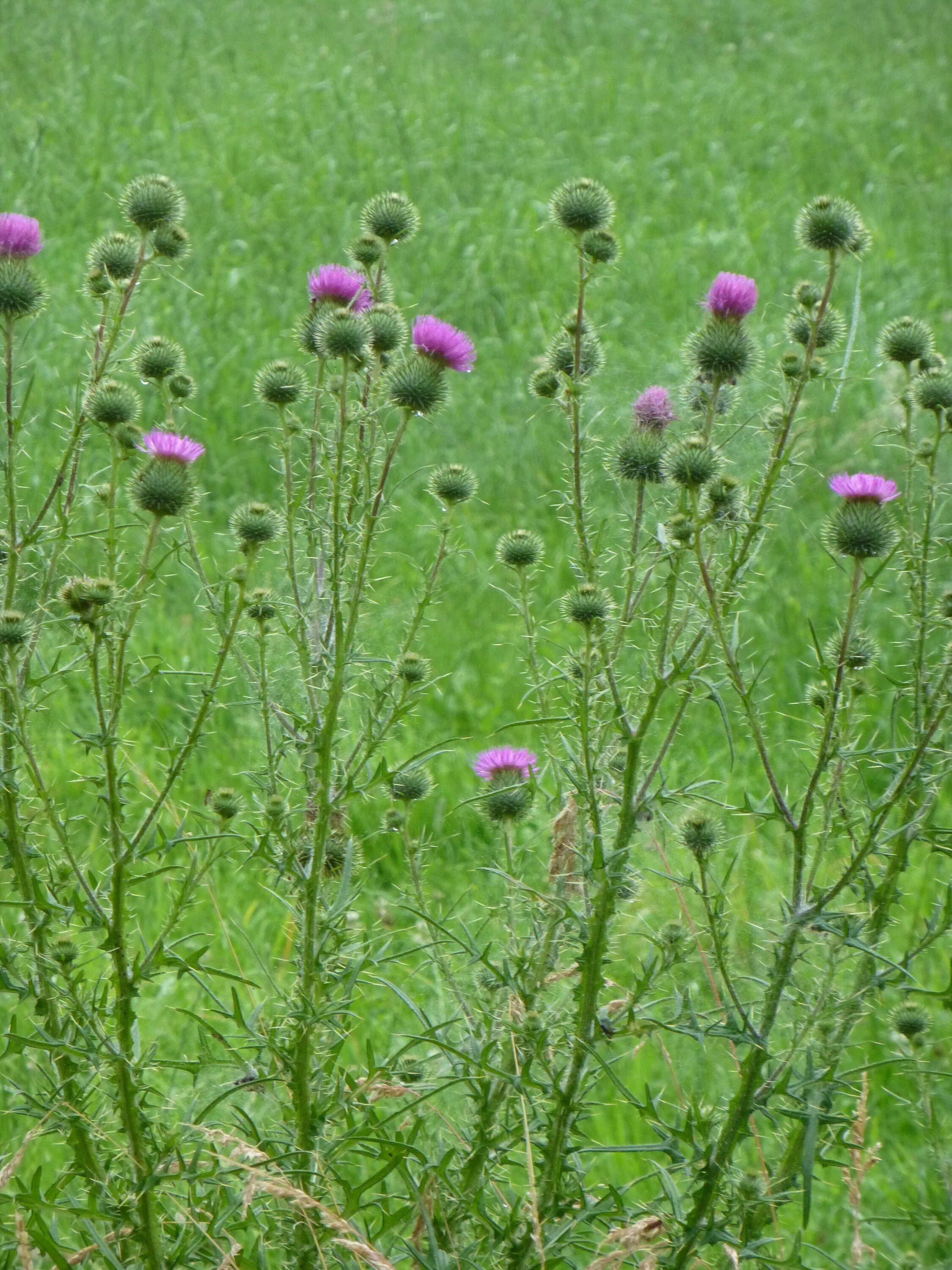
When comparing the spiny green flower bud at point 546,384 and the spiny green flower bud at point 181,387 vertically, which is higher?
the spiny green flower bud at point 546,384

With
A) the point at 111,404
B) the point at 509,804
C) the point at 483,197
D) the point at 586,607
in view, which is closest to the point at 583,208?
the point at 586,607

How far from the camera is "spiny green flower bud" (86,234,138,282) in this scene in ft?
7.23

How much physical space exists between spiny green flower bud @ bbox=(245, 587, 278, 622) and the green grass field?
115 centimetres

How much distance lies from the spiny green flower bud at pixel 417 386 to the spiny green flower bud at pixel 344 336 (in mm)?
111

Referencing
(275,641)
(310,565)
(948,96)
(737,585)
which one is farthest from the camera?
(948,96)

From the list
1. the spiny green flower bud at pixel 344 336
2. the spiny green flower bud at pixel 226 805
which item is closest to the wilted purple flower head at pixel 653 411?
the spiny green flower bud at pixel 344 336

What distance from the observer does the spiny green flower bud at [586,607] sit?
1.90m

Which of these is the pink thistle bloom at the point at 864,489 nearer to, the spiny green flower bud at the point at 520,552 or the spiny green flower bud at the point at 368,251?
the spiny green flower bud at the point at 520,552

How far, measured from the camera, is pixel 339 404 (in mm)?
1928

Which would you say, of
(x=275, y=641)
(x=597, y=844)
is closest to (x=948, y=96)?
(x=275, y=641)

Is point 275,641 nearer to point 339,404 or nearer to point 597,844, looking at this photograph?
point 339,404

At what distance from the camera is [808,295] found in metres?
1.99

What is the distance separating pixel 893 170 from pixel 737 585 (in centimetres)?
849

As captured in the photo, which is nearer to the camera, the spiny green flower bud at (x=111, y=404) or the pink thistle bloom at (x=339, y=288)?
the spiny green flower bud at (x=111, y=404)
